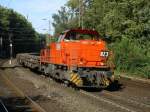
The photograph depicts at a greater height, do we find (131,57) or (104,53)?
(104,53)

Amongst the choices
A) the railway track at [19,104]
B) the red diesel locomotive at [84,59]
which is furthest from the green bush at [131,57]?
the railway track at [19,104]

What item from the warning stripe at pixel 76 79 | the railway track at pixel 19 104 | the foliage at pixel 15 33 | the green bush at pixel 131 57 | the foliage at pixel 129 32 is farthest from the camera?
the foliage at pixel 15 33

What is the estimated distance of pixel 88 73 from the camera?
21578 mm

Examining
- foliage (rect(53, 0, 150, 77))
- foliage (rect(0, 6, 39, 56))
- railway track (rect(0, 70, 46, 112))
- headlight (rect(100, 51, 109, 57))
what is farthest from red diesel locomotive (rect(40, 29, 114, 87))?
foliage (rect(0, 6, 39, 56))

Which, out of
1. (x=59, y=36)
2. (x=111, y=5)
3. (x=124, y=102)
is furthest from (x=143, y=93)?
(x=111, y=5)

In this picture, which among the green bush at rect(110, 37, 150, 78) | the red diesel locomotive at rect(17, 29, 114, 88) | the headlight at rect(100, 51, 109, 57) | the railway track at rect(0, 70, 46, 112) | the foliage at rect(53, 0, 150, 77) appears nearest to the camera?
the railway track at rect(0, 70, 46, 112)

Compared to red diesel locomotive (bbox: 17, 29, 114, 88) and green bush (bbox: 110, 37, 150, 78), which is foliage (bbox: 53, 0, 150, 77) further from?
Result: red diesel locomotive (bbox: 17, 29, 114, 88)

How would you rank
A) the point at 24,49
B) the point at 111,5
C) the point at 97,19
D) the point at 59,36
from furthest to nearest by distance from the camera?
1. the point at 24,49
2. the point at 97,19
3. the point at 111,5
4. the point at 59,36

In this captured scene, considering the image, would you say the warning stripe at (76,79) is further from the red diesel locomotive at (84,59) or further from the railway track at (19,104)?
the railway track at (19,104)

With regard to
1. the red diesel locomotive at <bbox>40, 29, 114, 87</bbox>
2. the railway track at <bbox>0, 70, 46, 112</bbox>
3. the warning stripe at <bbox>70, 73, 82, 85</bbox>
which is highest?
the red diesel locomotive at <bbox>40, 29, 114, 87</bbox>

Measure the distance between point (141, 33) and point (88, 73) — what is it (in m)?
20.3

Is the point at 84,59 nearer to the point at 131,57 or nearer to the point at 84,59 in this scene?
the point at 84,59

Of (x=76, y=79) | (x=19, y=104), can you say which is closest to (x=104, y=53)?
(x=76, y=79)

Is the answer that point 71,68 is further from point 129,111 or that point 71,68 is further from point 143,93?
point 129,111
